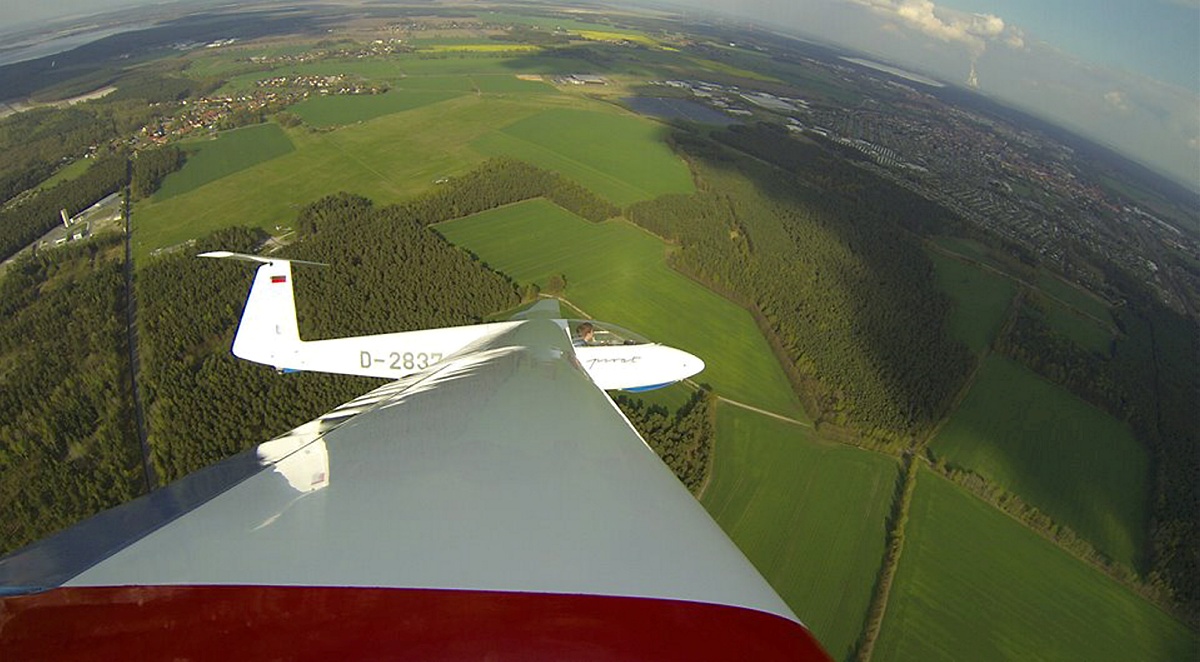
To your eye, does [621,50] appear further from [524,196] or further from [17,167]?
[17,167]

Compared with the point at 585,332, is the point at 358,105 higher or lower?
higher

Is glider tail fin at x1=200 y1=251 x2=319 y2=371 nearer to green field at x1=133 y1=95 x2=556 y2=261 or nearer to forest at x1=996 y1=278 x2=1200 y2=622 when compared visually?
green field at x1=133 y1=95 x2=556 y2=261

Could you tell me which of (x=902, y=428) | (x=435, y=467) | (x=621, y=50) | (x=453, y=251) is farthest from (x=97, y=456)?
(x=621, y=50)

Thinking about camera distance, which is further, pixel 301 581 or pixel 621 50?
pixel 621 50

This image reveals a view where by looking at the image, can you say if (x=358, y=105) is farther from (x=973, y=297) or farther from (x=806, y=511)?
(x=973, y=297)

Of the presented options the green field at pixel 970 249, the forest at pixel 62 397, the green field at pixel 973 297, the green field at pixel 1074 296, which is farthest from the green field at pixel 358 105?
the green field at pixel 1074 296

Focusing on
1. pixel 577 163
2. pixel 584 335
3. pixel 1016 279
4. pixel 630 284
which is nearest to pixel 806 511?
pixel 584 335

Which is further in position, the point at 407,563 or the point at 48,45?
the point at 48,45
